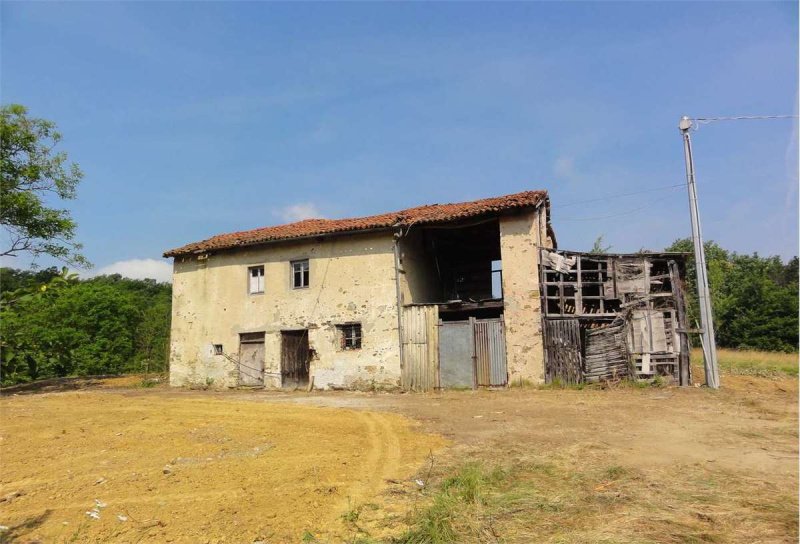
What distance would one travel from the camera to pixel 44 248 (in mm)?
20062

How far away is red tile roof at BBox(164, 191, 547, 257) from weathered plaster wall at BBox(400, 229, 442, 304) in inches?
34.4

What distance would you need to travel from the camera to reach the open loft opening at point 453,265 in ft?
57.1

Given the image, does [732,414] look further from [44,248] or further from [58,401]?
[44,248]

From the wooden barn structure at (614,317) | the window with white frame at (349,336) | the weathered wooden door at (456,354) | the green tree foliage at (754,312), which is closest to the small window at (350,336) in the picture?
the window with white frame at (349,336)

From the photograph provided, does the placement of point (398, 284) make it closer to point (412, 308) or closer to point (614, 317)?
point (412, 308)

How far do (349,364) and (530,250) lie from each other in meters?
7.23

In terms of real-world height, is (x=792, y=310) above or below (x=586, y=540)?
above

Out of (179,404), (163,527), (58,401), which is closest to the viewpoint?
(163,527)

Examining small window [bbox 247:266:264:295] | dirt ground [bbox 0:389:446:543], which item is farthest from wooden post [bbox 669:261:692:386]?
small window [bbox 247:266:264:295]

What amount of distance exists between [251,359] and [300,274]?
3.79m

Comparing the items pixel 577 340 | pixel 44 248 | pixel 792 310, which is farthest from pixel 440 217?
pixel 792 310

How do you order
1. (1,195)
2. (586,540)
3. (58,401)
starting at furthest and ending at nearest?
1. (1,195)
2. (58,401)
3. (586,540)

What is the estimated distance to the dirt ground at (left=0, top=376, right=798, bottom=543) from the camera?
14.8 ft

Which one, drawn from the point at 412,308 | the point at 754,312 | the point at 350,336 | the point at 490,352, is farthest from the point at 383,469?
the point at 754,312
